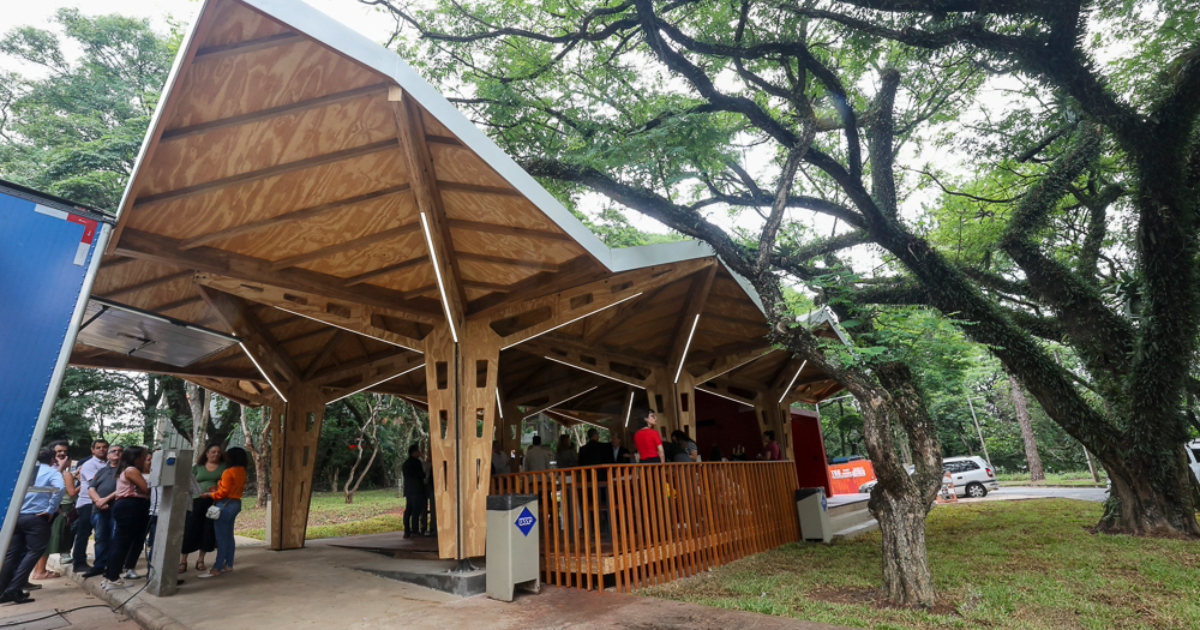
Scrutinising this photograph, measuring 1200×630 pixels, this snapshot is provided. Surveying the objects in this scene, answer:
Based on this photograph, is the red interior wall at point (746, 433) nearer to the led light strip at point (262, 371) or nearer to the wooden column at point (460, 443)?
the wooden column at point (460, 443)

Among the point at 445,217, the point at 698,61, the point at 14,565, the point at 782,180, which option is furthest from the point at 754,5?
the point at 14,565

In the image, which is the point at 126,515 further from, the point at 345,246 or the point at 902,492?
the point at 902,492

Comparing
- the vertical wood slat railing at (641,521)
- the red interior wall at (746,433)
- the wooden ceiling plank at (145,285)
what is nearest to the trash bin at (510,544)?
the vertical wood slat railing at (641,521)

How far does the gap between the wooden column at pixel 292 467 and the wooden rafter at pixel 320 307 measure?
340cm

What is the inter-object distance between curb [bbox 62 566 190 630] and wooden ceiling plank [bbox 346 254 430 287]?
3.42m

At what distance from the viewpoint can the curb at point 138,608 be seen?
4520 mm

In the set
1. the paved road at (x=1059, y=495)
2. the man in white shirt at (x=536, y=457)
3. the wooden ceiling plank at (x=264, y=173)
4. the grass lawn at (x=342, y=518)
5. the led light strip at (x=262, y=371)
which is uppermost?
the wooden ceiling plank at (x=264, y=173)

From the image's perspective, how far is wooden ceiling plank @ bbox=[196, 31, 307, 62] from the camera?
348 cm

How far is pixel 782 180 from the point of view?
660 centimetres

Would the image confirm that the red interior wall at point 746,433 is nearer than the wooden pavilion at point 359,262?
No

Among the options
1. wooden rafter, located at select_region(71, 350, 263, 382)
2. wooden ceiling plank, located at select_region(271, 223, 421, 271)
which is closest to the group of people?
wooden rafter, located at select_region(71, 350, 263, 382)

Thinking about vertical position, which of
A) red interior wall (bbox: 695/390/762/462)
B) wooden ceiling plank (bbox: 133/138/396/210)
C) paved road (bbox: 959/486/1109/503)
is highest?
wooden ceiling plank (bbox: 133/138/396/210)

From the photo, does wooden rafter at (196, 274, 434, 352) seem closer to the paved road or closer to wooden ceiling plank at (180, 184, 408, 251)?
wooden ceiling plank at (180, 184, 408, 251)

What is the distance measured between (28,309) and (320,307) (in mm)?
3332
